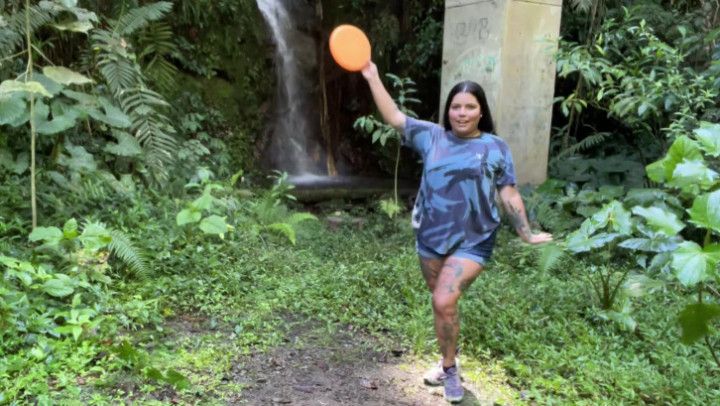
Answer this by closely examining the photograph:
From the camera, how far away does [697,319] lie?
2643 millimetres

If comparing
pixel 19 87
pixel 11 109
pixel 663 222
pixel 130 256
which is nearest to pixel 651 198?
pixel 663 222

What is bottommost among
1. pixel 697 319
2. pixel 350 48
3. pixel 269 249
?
pixel 269 249

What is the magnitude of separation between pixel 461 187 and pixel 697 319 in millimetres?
1235

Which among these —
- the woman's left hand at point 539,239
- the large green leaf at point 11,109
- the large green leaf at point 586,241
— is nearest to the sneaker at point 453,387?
the woman's left hand at point 539,239

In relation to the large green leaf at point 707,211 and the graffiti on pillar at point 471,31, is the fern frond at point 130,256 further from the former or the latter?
the graffiti on pillar at point 471,31

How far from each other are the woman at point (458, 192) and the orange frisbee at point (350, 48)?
0.21 ft

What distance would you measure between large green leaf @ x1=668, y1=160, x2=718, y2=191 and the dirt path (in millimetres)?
1549

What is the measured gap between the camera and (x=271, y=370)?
138 inches

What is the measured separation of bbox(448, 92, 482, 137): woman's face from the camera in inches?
120

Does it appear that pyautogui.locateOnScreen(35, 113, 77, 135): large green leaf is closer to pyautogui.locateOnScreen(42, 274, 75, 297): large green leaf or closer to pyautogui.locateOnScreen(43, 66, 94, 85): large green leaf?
pyautogui.locateOnScreen(43, 66, 94, 85): large green leaf

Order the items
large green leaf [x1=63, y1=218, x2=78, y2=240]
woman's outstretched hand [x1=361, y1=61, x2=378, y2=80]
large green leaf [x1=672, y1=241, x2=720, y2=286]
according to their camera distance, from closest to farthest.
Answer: large green leaf [x1=672, y1=241, x2=720, y2=286]
woman's outstretched hand [x1=361, y1=61, x2=378, y2=80]
large green leaf [x1=63, y1=218, x2=78, y2=240]

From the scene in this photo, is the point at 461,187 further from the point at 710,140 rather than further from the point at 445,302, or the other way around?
the point at 710,140

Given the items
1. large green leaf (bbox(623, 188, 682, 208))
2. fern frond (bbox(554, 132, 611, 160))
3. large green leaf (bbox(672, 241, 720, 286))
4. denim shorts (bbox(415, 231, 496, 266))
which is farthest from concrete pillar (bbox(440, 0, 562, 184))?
large green leaf (bbox(672, 241, 720, 286))

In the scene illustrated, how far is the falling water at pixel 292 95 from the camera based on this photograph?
1071 cm
